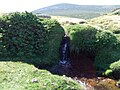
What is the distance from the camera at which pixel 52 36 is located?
35.9 m

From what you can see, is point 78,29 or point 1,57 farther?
point 78,29

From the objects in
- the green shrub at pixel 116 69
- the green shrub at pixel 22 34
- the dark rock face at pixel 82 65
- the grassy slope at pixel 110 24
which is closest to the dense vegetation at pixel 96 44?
the dark rock face at pixel 82 65

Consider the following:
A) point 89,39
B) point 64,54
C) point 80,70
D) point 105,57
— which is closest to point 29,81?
point 80,70

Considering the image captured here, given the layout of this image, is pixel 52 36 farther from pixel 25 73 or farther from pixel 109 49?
pixel 25 73

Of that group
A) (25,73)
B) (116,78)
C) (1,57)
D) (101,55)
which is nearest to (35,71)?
(25,73)

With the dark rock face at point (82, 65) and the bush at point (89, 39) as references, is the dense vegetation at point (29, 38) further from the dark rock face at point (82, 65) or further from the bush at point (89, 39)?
the dark rock face at point (82, 65)

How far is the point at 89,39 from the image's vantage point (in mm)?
36344

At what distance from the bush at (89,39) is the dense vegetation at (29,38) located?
62.0 inches

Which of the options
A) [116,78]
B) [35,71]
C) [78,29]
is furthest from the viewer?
[78,29]

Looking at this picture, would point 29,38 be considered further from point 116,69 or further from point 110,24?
point 110,24

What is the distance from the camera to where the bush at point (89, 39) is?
1414 inches

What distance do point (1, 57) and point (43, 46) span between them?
4.86m

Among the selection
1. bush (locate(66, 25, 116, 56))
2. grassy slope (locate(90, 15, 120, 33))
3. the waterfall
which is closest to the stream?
the waterfall

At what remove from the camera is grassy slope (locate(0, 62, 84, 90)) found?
22542mm
